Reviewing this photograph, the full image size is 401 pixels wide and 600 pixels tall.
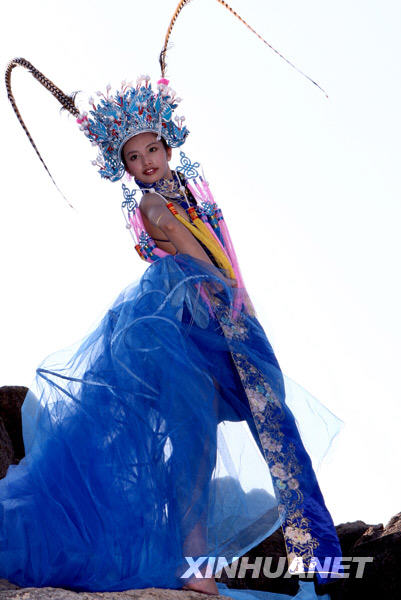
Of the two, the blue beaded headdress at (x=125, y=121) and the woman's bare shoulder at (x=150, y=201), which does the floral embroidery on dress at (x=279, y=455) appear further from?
the blue beaded headdress at (x=125, y=121)

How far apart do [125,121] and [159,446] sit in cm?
162

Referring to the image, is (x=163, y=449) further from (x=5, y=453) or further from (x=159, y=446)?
(x=5, y=453)

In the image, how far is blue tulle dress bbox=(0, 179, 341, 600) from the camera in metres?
2.71

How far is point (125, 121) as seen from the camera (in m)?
3.63

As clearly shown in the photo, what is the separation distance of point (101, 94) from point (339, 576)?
8.20 feet

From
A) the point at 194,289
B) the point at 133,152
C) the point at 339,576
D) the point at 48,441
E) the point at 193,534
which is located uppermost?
the point at 133,152

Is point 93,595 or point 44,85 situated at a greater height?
point 44,85

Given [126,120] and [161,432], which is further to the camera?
[126,120]

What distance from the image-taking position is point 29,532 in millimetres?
2682

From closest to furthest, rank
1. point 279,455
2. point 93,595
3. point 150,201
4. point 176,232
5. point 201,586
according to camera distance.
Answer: point 93,595, point 201,586, point 279,455, point 176,232, point 150,201

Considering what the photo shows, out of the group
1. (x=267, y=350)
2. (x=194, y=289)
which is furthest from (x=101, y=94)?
(x=267, y=350)

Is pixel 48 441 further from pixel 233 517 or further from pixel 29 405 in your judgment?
pixel 233 517

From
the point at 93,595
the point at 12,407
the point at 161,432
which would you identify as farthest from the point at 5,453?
the point at 93,595

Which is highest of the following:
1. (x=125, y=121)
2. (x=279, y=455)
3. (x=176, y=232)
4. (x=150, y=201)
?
(x=125, y=121)
